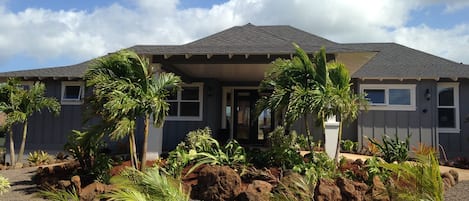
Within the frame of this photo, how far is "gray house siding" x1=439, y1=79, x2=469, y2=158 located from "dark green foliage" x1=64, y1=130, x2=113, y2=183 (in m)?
11.9

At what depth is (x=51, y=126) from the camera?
14336mm

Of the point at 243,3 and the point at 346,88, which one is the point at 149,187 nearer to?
the point at 346,88

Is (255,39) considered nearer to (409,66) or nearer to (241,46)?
(241,46)

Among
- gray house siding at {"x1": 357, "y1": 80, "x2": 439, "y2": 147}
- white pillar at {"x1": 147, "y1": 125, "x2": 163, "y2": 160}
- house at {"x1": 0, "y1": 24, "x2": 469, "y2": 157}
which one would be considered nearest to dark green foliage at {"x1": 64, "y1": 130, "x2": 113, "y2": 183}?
white pillar at {"x1": 147, "y1": 125, "x2": 163, "y2": 160}

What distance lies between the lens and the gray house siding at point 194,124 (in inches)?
523

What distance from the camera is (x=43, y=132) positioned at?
14352mm

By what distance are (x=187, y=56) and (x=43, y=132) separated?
325 inches

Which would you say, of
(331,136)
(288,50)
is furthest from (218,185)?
(288,50)

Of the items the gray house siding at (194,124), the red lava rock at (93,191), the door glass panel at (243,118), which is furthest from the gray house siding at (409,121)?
the red lava rock at (93,191)

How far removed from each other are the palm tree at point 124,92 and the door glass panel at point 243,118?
22.9 feet

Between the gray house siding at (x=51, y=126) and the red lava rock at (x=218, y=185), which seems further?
the gray house siding at (x=51, y=126)

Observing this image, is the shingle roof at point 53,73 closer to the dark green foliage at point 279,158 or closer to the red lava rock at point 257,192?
the dark green foliage at point 279,158

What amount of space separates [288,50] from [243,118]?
20.5 ft

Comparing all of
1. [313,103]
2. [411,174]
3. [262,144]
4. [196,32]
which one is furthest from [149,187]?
[196,32]
